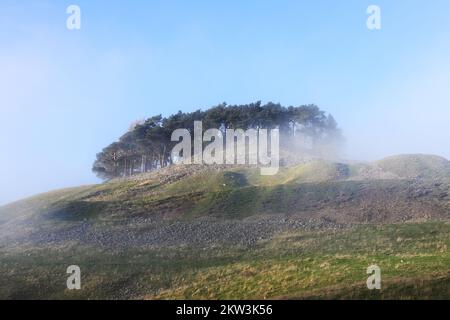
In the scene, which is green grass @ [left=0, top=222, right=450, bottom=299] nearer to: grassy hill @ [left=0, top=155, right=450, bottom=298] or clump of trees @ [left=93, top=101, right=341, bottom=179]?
grassy hill @ [left=0, top=155, right=450, bottom=298]

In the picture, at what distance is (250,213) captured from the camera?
174ft

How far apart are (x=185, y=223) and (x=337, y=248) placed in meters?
17.9

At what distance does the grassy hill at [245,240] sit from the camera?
26.8 metres

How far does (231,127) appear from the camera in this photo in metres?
104

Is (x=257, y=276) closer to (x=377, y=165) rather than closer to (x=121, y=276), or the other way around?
(x=121, y=276)

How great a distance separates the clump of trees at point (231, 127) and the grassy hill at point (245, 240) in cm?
2888

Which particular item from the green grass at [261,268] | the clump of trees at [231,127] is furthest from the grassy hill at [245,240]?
the clump of trees at [231,127]

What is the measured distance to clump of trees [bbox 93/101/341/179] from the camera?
102500mm

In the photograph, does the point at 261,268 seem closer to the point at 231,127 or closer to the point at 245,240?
the point at 245,240

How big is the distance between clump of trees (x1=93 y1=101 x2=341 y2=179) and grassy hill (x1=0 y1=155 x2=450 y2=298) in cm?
2888

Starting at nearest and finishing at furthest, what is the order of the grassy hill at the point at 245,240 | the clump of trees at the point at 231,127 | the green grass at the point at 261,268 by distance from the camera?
1. the green grass at the point at 261,268
2. the grassy hill at the point at 245,240
3. the clump of trees at the point at 231,127

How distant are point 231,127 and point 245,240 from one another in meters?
65.0

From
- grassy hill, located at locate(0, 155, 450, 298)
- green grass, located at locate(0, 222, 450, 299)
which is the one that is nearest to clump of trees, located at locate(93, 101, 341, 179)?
grassy hill, located at locate(0, 155, 450, 298)

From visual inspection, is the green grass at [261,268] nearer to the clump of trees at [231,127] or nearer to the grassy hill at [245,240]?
the grassy hill at [245,240]
